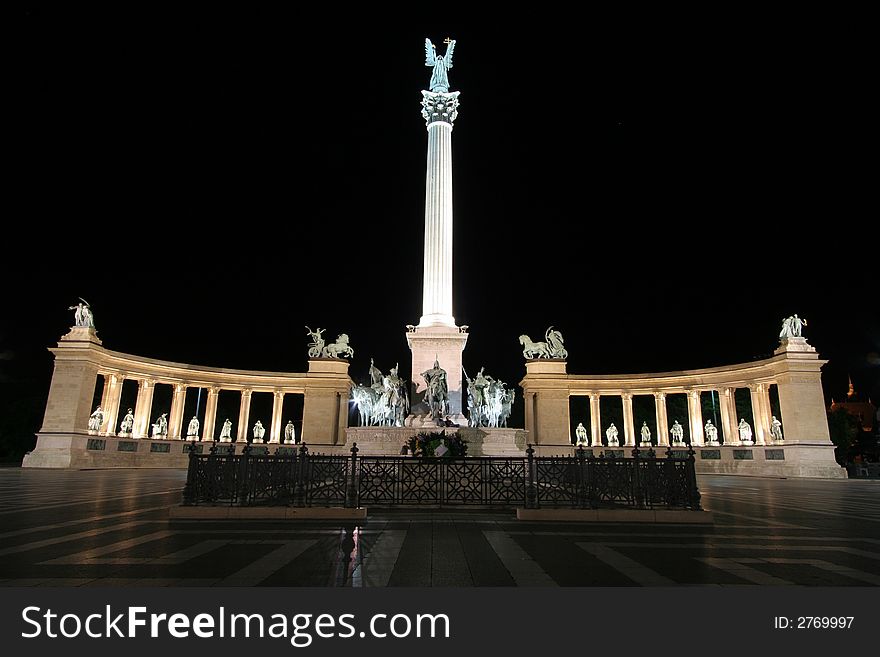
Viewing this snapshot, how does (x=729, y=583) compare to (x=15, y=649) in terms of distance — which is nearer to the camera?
(x=15, y=649)

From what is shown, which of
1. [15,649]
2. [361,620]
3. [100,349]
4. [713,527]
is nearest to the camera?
[15,649]

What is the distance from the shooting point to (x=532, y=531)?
10.7m

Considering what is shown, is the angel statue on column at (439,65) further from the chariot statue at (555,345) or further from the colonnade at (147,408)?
the colonnade at (147,408)

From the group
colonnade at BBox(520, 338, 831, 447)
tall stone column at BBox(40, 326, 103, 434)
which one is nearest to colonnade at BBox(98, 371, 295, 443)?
tall stone column at BBox(40, 326, 103, 434)

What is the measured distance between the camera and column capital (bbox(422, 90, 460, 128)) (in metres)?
43.0

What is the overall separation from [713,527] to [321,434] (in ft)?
146

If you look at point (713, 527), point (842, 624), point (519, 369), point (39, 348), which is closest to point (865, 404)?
point (519, 369)

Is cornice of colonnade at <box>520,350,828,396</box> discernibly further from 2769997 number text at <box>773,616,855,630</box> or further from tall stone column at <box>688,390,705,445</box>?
2769997 number text at <box>773,616,855,630</box>

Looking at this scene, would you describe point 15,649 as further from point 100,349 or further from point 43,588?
point 100,349

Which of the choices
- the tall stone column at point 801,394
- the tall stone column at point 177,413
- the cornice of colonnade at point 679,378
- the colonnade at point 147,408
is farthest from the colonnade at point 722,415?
the tall stone column at point 177,413

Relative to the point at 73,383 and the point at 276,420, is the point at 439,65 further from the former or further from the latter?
the point at 73,383

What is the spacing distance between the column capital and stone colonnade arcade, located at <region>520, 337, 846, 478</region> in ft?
86.0

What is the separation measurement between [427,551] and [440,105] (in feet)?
135

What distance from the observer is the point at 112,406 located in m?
49.3
